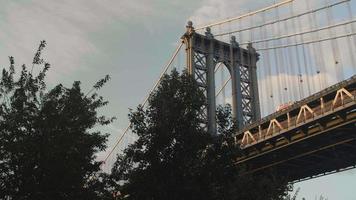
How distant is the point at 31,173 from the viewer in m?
17.9

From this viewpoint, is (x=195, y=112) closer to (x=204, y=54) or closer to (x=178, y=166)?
(x=178, y=166)

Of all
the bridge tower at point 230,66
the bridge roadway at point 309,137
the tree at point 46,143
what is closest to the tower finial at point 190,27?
the bridge tower at point 230,66

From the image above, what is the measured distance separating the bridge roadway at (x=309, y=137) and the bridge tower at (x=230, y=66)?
11219 millimetres

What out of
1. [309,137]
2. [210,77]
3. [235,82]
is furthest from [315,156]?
[235,82]

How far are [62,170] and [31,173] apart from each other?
1046 mm

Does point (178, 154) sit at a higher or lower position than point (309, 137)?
lower

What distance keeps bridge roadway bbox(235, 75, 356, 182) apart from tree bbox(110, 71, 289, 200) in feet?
53.9

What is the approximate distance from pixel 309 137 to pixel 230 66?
90.5ft

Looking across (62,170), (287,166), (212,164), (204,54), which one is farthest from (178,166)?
(204,54)

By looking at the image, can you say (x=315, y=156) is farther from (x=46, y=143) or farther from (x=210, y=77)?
(x=46, y=143)

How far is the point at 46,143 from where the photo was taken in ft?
59.8

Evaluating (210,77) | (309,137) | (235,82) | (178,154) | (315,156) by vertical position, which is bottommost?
(178,154)

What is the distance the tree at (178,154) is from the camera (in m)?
18.0

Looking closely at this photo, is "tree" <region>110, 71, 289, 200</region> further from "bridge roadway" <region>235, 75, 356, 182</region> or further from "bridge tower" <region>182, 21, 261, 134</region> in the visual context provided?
"bridge tower" <region>182, 21, 261, 134</region>
